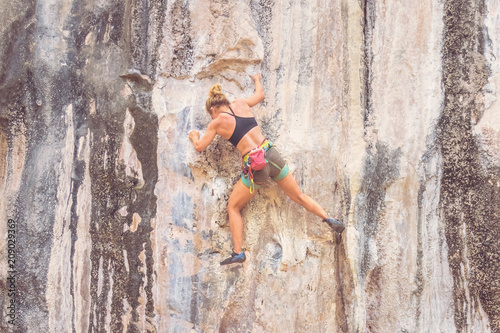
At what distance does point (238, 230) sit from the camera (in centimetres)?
380

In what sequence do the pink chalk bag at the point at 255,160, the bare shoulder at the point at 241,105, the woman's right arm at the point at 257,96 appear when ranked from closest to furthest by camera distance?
the pink chalk bag at the point at 255,160
the bare shoulder at the point at 241,105
the woman's right arm at the point at 257,96

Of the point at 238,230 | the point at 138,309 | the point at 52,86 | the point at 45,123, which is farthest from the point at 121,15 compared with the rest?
the point at 138,309

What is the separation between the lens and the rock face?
150 inches

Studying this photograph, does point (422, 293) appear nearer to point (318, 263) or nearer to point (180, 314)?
point (318, 263)

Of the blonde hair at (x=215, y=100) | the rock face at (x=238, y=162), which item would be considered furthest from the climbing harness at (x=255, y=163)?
the blonde hair at (x=215, y=100)

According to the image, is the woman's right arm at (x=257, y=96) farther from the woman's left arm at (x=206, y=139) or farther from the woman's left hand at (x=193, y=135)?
the woman's left hand at (x=193, y=135)

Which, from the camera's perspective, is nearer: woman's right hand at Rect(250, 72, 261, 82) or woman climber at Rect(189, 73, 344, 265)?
woman climber at Rect(189, 73, 344, 265)

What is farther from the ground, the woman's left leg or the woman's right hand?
the woman's right hand

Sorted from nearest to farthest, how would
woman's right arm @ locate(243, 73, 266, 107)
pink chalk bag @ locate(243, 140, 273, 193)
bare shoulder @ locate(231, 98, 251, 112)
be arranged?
pink chalk bag @ locate(243, 140, 273, 193) < bare shoulder @ locate(231, 98, 251, 112) < woman's right arm @ locate(243, 73, 266, 107)

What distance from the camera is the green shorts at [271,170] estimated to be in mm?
3703

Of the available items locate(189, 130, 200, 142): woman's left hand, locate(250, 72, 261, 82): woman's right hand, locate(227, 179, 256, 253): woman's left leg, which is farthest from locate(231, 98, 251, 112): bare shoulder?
locate(227, 179, 256, 253): woman's left leg

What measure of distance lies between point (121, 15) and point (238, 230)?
7.62 feet

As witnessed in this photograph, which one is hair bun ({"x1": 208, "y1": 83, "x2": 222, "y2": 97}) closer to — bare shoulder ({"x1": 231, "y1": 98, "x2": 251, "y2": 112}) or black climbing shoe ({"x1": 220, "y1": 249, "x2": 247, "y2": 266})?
bare shoulder ({"x1": 231, "y1": 98, "x2": 251, "y2": 112})

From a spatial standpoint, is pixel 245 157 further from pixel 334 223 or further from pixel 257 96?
pixel 334 223
